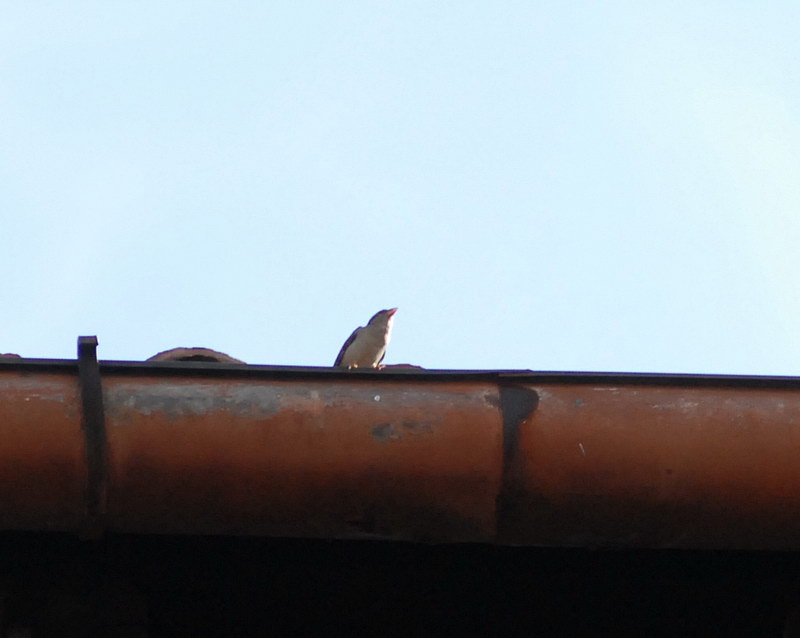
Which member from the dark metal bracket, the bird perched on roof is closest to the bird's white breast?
the bird perched on roof

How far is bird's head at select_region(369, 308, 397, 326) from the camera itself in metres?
8.35

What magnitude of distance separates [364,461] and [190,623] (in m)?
0.61

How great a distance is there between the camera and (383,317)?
8422mm

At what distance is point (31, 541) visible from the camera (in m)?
2.23

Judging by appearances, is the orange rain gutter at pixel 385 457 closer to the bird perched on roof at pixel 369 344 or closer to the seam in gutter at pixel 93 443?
the seam in gutter at pixel 93 443

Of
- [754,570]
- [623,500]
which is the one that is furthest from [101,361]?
[754,570]

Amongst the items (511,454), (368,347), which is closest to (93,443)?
(511,454)

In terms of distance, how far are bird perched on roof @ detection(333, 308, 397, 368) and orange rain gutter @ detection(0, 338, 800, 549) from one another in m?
6.03

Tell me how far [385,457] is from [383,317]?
21.2 ft

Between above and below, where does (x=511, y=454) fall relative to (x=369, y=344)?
below

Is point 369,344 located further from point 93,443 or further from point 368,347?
point 93,443

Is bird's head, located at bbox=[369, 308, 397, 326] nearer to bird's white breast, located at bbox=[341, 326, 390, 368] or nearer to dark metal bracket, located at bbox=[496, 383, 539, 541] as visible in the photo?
bird's white breast, located at bbox=[341, 326, 390, 368]

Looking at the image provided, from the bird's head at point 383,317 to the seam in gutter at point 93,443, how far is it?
6.32m

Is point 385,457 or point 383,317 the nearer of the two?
point 385,457
